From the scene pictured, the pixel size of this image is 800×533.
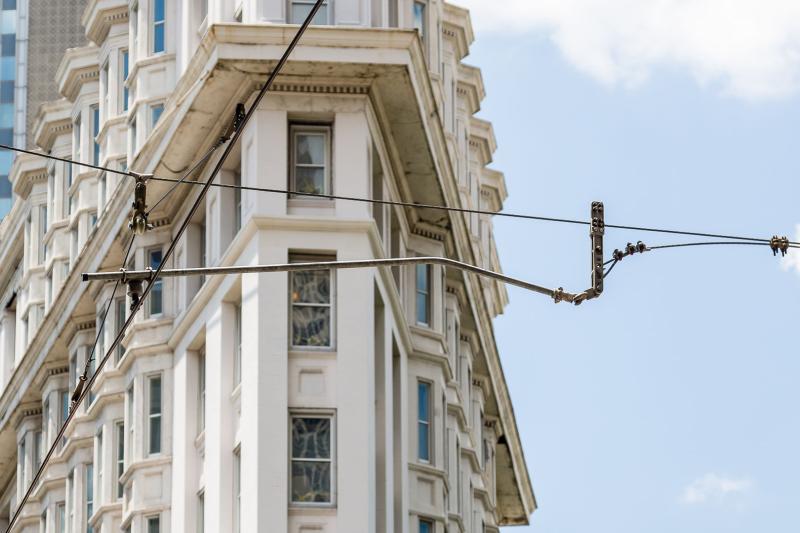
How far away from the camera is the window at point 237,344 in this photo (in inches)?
1745

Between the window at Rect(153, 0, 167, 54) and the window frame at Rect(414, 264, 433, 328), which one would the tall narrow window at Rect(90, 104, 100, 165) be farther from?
the window frame at Rect(414, 264, 433, 328)

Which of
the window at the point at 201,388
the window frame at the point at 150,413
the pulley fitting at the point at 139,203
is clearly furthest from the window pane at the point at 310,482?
the pulley fitting at the point at 139,203

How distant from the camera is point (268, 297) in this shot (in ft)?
141

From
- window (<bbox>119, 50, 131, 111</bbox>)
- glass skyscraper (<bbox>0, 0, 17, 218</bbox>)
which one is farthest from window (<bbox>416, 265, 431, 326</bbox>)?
glass skyscraper (<bbox>0, 0, 17, 218</bbox>)

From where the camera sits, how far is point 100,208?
56.9 metres

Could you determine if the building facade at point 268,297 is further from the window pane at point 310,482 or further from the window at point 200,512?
the window at point 200,512

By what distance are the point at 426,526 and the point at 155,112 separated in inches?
447

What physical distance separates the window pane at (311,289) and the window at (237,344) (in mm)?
1803

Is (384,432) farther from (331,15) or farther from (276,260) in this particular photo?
(331,15)

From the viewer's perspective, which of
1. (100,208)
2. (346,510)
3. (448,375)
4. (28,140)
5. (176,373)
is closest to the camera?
(346,510)

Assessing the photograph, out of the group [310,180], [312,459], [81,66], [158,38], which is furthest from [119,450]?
[81,66]

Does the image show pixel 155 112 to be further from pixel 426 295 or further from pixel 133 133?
pixel 426 295

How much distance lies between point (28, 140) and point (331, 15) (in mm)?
67409

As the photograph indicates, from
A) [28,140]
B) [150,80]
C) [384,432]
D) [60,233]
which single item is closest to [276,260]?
[384,432]
